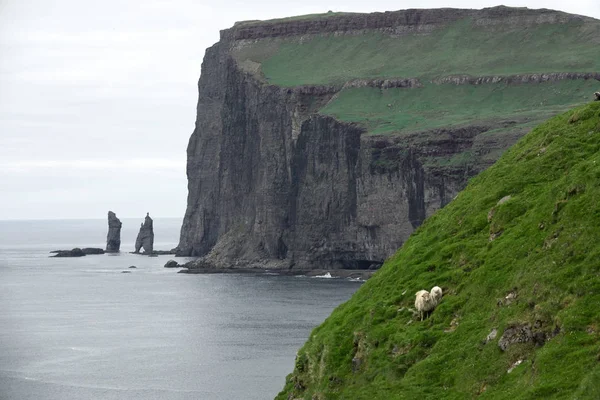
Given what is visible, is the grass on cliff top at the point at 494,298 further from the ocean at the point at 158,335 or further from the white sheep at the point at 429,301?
the ocean at the point at 158,335

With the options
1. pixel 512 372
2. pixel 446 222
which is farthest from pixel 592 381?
pixel 446 222

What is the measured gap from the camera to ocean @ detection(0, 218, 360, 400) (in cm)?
8900

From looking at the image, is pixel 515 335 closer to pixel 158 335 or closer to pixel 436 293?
pixel 436 293

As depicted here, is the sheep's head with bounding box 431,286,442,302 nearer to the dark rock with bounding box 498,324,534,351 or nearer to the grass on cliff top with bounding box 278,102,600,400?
the grass on cliff top with bounding box 278,102,600,400

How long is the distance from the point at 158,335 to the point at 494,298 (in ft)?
309

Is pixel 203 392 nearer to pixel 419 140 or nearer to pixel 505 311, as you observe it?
pixel 505 311

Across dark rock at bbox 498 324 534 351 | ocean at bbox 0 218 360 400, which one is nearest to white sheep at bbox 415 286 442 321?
dark rock at bbox 498 324 534 351

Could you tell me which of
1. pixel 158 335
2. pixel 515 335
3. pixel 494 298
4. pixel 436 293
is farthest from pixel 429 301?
pixel 158 335

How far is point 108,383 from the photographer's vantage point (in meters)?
90.9

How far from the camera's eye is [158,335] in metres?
124

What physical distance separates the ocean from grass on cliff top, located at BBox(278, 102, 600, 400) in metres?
43.6

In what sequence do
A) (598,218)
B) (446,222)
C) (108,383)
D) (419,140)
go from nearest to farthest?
(598,218) → (446,222) → (108,383) → (419,140)

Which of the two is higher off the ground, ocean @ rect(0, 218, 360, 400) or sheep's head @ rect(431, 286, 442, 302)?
sheep's head @ rect(431, 286, 442, 302)

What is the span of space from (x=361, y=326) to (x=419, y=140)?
510 feet
